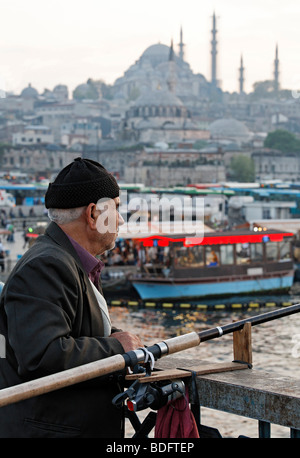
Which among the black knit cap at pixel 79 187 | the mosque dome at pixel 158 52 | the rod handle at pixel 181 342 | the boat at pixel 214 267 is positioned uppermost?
the mosque dome at pixel 158 52

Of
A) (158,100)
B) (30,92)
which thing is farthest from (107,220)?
(30,92)

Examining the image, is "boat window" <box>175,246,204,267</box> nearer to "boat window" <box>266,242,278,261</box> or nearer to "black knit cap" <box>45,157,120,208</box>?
"boat window" <box>266,242,278,261</box>

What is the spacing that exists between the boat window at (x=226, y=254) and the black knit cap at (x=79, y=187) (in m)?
19.8

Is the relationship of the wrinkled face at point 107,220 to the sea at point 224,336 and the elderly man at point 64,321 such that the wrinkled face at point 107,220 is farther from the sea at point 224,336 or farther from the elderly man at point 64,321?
the sea at point 224,336

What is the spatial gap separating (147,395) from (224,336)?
46.7 feet

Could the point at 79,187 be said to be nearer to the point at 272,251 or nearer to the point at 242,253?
the point at 242,253

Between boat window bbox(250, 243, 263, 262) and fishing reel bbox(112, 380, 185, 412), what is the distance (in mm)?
20734

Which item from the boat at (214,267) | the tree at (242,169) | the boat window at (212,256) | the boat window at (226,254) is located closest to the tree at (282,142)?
the tree at (242,169)

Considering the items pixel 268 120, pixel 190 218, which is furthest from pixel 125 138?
pixel 190 218

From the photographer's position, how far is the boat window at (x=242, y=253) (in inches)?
892

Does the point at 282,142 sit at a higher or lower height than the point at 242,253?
higher

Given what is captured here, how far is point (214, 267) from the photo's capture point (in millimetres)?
21734

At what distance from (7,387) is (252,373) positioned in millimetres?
726
